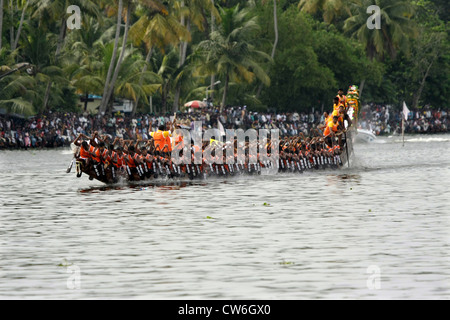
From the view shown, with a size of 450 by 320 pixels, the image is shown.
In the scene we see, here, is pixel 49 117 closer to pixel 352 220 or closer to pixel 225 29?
pixel 225 29

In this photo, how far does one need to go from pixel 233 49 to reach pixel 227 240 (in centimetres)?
4837

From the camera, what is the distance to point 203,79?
2842 inches

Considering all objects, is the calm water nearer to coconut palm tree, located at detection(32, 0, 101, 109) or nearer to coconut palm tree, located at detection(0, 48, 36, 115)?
coconut palm tree, located at detection(0, 48, 36, 115)

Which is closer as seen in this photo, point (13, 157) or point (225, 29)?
point (13, 157)

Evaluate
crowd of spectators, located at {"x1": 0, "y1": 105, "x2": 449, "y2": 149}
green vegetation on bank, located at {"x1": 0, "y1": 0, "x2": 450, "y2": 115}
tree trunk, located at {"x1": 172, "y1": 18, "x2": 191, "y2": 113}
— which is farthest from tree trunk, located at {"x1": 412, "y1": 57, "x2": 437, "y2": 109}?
tree trunk, located at {"x1": 172, "y1": 18, "x2": 191, "y2": 113}

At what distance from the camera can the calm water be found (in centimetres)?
1280

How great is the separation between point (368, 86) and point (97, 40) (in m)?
26.1

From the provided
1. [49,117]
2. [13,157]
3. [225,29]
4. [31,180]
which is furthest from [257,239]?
[225,29]

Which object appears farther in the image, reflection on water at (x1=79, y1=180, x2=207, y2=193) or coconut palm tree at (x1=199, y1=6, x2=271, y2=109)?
coconut palm tree at (x1=199, y1=6, x2=271, y2=109)

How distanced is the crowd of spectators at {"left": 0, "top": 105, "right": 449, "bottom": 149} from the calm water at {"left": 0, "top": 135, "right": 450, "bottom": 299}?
17623 millimetres

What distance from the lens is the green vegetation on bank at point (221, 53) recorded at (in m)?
55.3

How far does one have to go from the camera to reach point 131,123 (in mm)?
56719

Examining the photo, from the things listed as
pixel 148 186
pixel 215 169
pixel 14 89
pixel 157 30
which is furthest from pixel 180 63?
pixel 148 186
